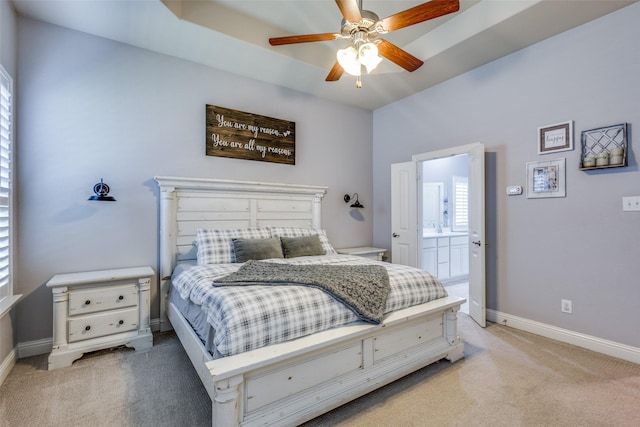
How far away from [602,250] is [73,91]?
4822 mm

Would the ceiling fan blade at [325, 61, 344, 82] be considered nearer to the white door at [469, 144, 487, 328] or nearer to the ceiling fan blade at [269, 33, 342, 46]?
the ceiling fan blade at [269, 33, 342, 46]

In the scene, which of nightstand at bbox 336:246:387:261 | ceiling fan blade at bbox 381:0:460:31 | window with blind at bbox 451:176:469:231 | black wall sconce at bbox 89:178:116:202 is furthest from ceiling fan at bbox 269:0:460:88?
window with blind at bbox 451:176:469:231

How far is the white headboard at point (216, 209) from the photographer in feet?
→ 9.86

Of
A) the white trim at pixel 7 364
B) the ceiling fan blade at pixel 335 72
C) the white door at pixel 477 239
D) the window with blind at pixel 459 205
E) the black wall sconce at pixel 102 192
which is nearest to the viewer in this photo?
the white trim at pixel 7 364

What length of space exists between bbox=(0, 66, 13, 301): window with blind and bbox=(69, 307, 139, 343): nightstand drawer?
520 mm

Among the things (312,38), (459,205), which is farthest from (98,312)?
(459,205)

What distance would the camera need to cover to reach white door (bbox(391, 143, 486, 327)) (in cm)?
318

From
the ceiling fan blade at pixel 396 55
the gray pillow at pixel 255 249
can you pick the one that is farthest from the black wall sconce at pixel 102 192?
the ceiling fan blade at pixel 396 55

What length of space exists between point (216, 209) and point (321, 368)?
2.20 m

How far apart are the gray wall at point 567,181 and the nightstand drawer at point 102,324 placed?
3.58m

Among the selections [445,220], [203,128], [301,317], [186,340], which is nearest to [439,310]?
[301,317]

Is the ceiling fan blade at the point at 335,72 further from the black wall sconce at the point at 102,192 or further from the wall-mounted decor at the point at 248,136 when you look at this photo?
the black wall sconce at the point at 102,192

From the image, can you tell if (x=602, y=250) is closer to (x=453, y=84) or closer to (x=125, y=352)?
(x=453, y=84)

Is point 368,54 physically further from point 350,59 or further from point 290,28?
point 290,28
